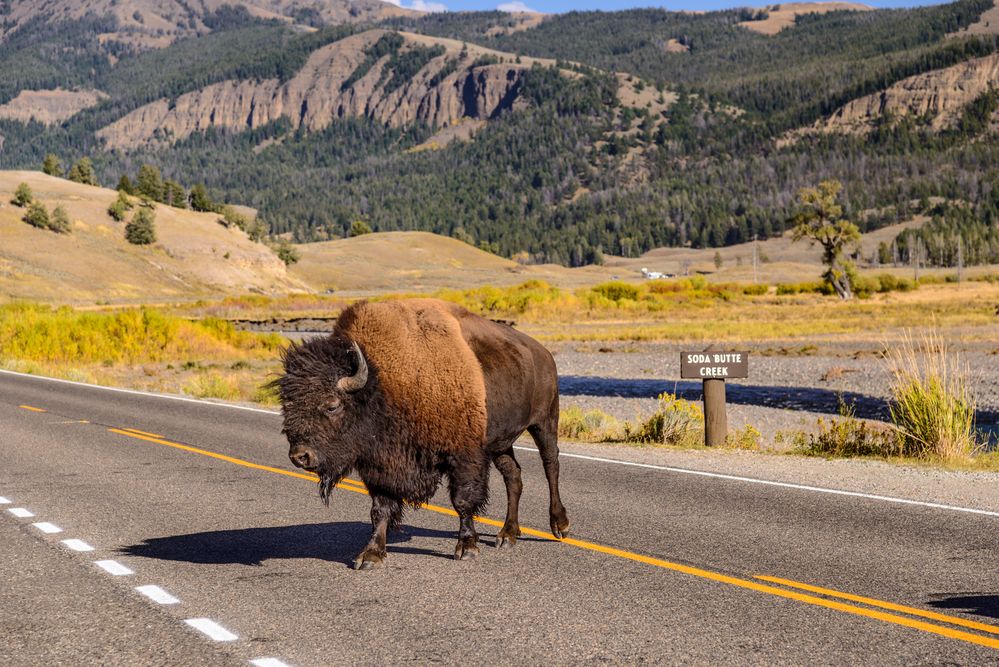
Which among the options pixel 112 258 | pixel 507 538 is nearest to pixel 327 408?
pixel 507 538

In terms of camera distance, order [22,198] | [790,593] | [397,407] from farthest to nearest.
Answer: [22,198], [397,407], [790,593]

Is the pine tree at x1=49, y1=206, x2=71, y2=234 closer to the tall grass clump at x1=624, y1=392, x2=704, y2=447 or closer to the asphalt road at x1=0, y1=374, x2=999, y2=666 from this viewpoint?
the tall grass clump at x1=624, y1=392, x2=704, y2=447

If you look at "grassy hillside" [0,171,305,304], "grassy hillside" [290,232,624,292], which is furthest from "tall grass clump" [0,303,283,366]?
"grassy hillside" [290,232,624,292]

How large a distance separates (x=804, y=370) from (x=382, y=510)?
3072 centimetres

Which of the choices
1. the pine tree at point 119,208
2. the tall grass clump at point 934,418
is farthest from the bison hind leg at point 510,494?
the pine tree at point 119,208

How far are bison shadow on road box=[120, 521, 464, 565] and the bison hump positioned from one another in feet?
4.42

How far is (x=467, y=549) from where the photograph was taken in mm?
8219

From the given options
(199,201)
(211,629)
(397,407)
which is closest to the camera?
(211,629)

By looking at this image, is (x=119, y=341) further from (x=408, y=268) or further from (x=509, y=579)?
(x=408, y=268)

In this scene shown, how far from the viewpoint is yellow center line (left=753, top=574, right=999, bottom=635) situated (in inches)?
253

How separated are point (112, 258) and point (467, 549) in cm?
10804

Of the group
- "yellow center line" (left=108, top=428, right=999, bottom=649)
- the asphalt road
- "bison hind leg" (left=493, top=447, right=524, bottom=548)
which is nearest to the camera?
the asphalt road

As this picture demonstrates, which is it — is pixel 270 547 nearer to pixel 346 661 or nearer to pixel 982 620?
pixel 346 661

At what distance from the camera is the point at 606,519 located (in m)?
9.98
